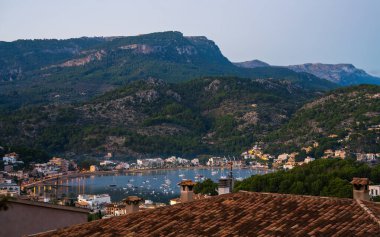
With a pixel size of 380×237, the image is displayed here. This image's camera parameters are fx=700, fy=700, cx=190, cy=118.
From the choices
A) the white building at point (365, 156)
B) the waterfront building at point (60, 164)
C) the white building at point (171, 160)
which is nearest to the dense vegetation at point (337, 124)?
the white building at point (365, 156)

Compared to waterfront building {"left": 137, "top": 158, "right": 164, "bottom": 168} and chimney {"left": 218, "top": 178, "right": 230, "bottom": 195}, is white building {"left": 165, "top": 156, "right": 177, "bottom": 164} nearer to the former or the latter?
waterfront building {"left": 137, "top": 158, "right": 164, "bottom": 168}

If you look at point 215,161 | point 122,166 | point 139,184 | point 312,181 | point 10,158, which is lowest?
point 139,184

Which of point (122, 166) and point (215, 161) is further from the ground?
point (215, 161)

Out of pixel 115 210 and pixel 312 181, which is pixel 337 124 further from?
pixel 312 181

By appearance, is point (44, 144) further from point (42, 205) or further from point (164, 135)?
point (42, 205)

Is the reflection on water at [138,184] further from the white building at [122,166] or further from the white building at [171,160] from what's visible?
the white building at [171,160]

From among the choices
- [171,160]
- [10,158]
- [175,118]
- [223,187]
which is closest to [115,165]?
[171,160]
